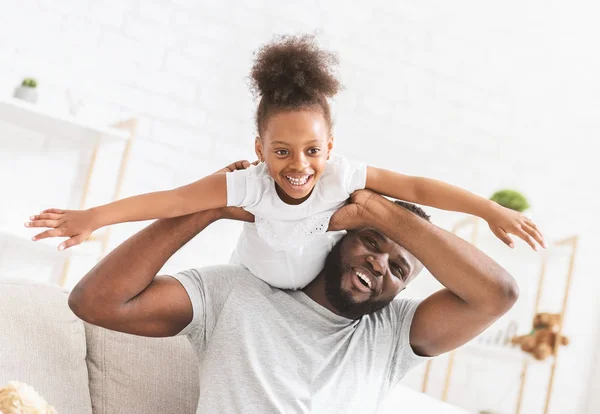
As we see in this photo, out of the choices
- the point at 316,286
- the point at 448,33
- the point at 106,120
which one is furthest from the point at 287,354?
the point at 448,33

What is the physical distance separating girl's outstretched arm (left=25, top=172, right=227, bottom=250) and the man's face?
1.20 ft

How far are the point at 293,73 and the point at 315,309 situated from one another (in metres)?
0.62

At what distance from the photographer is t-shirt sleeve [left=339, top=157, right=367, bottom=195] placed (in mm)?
1715

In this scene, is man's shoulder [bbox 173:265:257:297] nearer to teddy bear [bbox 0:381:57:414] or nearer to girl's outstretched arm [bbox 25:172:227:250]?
girl's outstretched arm [bbox 25:172:227:250]

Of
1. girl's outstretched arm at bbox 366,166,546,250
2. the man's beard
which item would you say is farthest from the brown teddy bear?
girl's outstretched arm at bbox 366,166,546,250

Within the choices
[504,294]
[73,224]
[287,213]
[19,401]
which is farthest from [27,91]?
[19,401]

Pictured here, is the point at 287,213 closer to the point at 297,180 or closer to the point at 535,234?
the point at 297,180

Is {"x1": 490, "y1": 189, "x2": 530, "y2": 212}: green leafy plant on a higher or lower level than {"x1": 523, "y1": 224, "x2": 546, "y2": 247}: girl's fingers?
higher

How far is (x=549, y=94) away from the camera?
3865 millimetres

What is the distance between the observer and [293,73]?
5.42 ft

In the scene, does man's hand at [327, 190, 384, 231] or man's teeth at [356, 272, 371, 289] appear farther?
man's teeth at [356, 272, 371, 289]

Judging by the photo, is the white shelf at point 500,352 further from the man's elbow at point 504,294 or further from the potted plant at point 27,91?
the potted plant at point 27,91

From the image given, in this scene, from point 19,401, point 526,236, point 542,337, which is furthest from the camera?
point 542,337

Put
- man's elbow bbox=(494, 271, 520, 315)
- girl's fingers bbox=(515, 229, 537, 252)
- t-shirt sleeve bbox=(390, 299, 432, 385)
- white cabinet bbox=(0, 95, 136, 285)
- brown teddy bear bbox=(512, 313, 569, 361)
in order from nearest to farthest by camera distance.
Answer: girl's fingers bbox=(515, 229, 537, 252) → man's elbow bbox=(494, 271, 520, 315) → t-shirt sleeve bbox=(390, 299, 432, 385) → white cabinet bbox=(0, 95, 136, 285) → brown teddy bear bbox=(512, 313, 569, 361)
